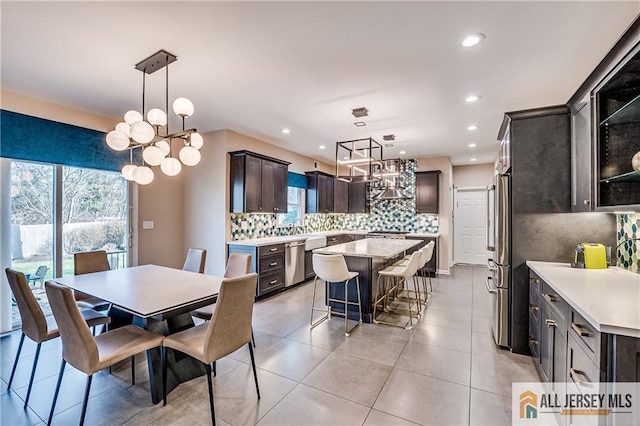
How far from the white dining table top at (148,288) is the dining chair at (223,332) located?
29cm

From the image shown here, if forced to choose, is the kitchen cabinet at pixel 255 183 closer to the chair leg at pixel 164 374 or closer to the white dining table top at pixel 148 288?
the white dining table top at pixel 148 288

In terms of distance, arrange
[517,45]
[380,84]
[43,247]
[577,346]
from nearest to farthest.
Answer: [577,346] → [517,45] → [380,84] → [43,247]

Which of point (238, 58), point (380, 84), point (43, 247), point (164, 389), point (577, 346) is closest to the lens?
point (577, 346)

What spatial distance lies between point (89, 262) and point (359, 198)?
594cm

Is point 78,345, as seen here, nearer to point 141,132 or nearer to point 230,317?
point 230,317

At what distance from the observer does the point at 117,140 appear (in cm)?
227

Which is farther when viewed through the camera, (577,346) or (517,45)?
(517,45)

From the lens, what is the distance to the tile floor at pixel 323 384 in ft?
6.60

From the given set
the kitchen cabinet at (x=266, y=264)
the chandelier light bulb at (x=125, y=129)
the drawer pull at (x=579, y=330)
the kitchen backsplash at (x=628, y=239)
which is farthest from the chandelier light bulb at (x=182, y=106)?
the kitchen backsplash at (x=628, y=239)

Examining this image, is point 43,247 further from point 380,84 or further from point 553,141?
point 553,141

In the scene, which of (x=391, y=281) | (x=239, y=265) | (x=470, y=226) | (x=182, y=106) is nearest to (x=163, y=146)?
(x=182, y=106)

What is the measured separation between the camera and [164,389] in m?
2.14

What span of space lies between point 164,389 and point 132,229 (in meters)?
2.93

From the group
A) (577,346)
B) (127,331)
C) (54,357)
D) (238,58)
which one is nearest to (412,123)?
(238,58)
